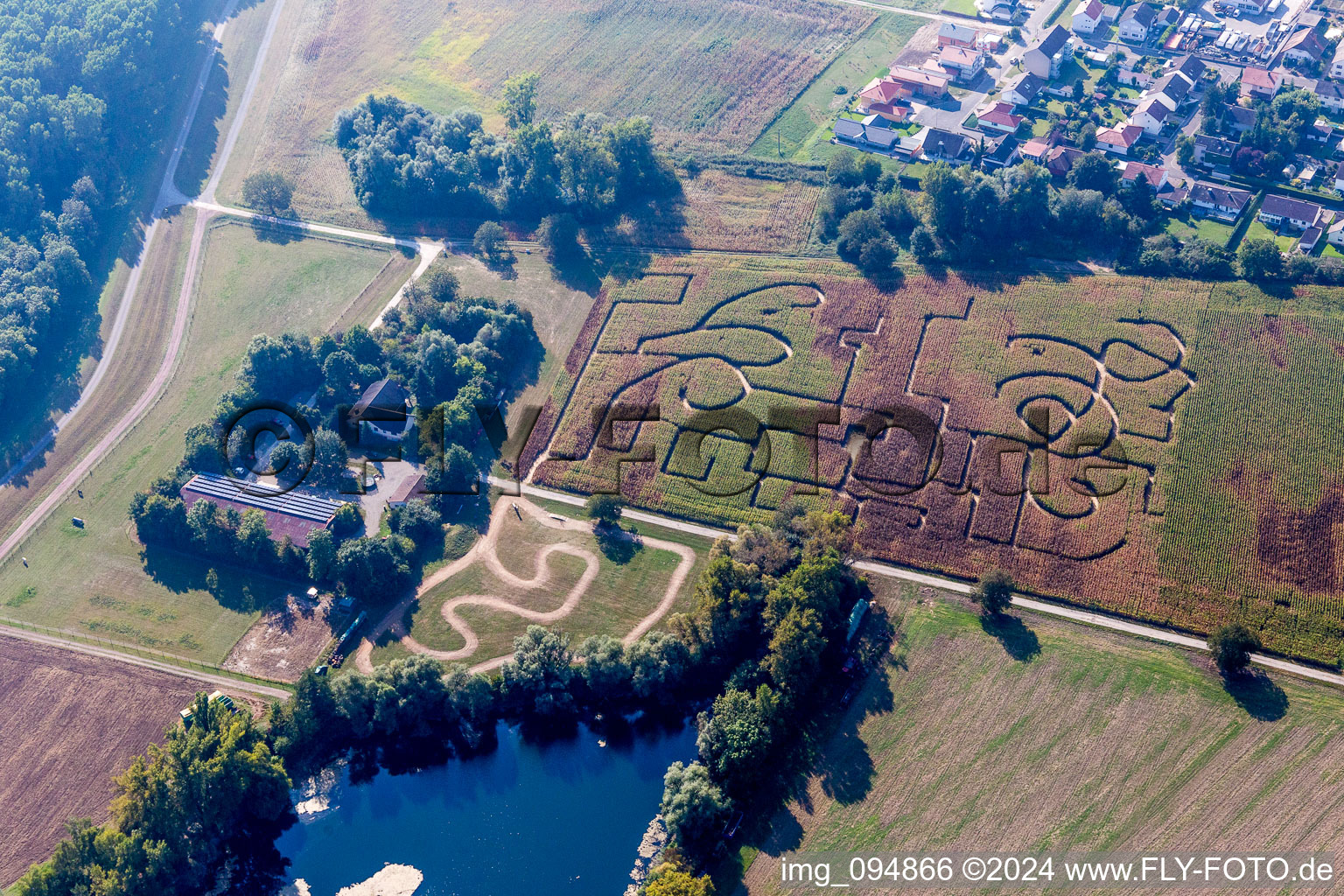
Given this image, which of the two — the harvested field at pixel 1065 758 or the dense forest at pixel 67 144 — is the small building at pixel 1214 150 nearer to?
the harvested field at pixel 1065 758

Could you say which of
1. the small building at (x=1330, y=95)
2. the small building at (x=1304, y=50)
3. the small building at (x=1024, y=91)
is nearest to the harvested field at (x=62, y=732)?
the small building at (x=1024, y=91)

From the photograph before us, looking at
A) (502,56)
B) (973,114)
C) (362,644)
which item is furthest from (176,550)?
(973,114)

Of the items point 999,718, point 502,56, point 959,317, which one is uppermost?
point 502,56

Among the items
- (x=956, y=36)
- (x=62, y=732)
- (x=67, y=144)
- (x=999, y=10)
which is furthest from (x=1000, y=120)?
(x=62, y=732)

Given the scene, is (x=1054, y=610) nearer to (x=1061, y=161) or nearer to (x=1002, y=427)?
(x=1002, y=427)

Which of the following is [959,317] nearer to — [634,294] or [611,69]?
[634,294]

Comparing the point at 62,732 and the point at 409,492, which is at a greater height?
the point at 409,492

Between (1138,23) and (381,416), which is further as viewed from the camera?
(1138,23)
